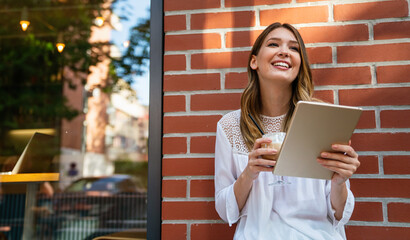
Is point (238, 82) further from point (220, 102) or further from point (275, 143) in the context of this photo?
point (275, 143)

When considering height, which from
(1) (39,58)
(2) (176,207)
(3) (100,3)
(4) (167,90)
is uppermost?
(3) (100,3)

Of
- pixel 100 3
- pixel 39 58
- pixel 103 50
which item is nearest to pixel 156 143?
pixel 100 3

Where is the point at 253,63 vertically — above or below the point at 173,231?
above

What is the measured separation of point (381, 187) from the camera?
1784mm

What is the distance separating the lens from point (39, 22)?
6.47 meters

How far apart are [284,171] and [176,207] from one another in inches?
30.9

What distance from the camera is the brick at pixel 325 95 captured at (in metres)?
1.89

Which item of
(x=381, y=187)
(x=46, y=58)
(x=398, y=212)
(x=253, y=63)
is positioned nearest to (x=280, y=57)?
(x=253, y=63)

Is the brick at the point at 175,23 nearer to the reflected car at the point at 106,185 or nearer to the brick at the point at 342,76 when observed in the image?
the brick at the point at 342,76

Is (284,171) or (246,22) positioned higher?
(246,22)

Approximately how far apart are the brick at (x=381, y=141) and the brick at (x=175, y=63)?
95 cm

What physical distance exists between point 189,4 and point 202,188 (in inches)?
39.0

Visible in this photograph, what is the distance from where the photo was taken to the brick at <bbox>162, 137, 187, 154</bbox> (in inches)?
77.3

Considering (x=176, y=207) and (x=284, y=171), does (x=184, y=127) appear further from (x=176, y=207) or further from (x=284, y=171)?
(x=284, y=171)
